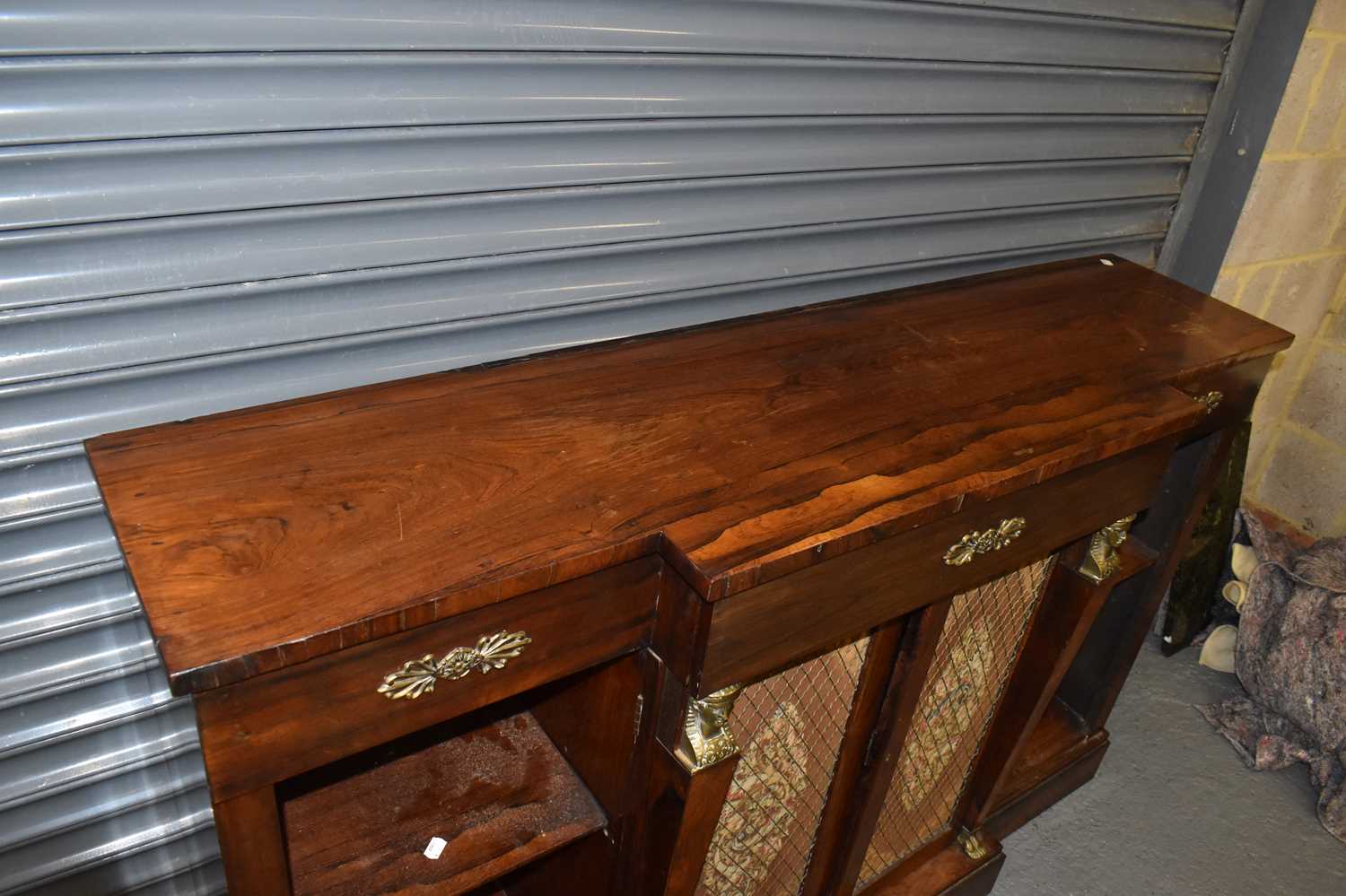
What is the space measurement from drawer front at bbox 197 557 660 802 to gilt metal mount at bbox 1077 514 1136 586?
0.90 metres

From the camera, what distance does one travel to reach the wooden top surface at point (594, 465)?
1.01 meters

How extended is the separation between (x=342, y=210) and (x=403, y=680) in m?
0.61

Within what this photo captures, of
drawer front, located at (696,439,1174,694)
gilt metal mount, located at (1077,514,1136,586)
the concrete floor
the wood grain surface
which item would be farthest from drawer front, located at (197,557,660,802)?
the concrete floor

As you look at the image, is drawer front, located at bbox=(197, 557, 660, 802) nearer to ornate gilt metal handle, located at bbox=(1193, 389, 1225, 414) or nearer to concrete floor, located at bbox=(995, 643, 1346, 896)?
ornate gilt metal handle, located at bbox=(1193, 389, 1225, 414)

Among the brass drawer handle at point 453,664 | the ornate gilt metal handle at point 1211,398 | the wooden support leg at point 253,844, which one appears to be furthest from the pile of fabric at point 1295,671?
the wooden support leg at point 253,844

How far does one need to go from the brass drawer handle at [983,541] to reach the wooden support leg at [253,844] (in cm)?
88

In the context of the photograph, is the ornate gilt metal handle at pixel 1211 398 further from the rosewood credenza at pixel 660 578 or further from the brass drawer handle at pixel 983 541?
the brass drawer handle at pixel 983 541

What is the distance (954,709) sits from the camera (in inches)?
72.7

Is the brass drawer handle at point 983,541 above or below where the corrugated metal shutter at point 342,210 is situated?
below

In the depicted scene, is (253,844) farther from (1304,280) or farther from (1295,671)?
(1304,280)

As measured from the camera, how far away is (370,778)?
4.67 feet

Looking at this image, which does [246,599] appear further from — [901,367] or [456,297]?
[901,367]

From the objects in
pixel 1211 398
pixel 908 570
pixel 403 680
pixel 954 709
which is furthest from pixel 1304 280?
pixel 403 680

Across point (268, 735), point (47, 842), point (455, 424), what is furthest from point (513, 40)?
point (47, 842)
